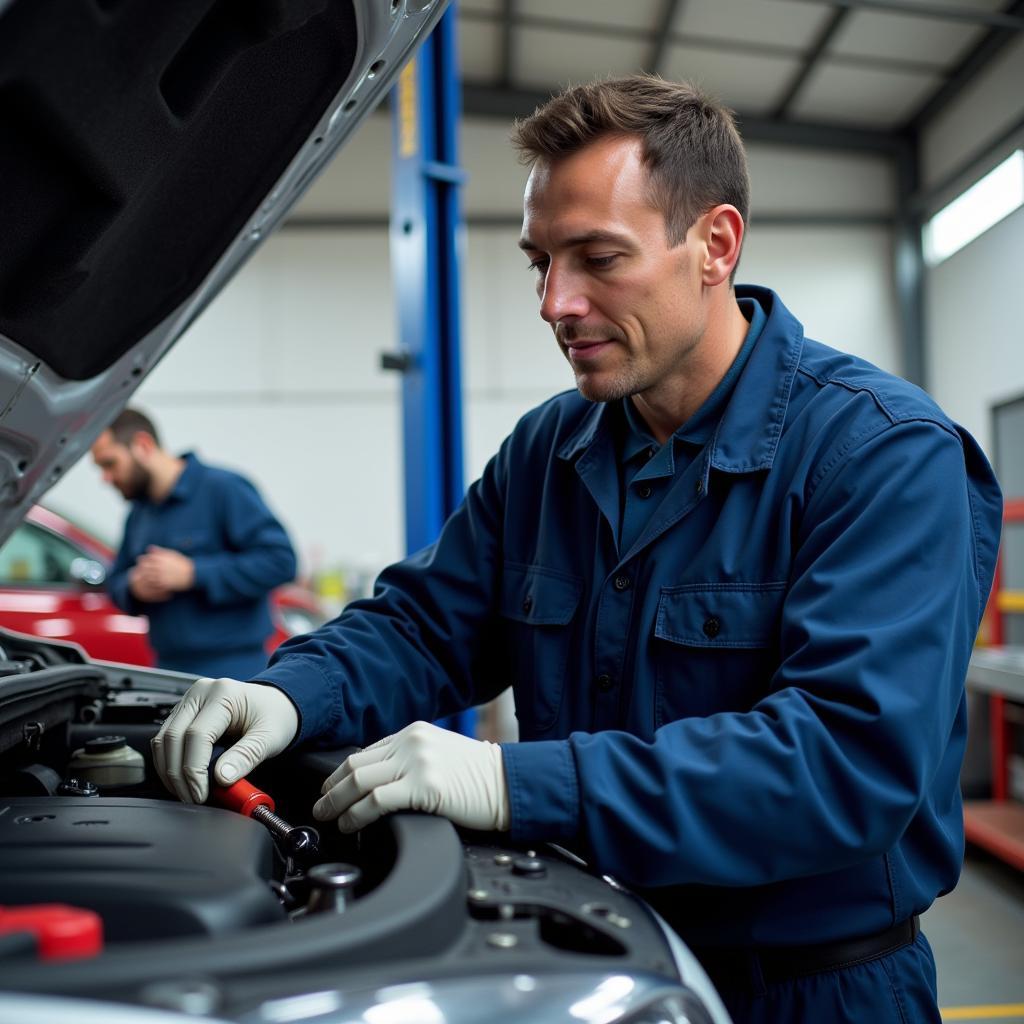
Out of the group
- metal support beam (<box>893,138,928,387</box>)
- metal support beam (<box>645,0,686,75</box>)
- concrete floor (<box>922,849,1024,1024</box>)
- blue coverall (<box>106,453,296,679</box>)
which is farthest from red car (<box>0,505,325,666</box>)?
metal support beam (<box>893,138,928,387</box>)

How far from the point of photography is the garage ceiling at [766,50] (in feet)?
19.8

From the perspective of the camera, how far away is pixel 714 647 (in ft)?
3.60

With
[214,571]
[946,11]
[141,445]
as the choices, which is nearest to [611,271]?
[214,571]

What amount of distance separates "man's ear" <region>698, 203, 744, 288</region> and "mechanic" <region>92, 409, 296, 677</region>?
210 centimetres

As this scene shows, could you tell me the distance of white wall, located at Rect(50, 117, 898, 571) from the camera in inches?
311

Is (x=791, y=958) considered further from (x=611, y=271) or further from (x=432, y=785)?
(x=611, y=271)

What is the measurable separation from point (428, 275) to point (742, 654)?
1.79m

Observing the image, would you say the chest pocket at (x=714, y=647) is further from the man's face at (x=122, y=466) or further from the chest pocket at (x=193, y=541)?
the man's face at (x=122, y=466)

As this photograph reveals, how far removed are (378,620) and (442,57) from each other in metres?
1.86

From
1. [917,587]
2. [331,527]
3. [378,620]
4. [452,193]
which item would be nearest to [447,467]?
[452,193]

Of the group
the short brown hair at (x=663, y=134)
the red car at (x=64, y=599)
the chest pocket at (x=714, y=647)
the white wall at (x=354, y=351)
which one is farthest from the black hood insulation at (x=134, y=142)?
the white wall at (x=354, y=351)

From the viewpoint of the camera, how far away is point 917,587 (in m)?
0.95

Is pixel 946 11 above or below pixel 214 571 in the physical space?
above

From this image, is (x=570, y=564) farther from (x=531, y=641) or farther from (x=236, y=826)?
(x=236, y=826)
